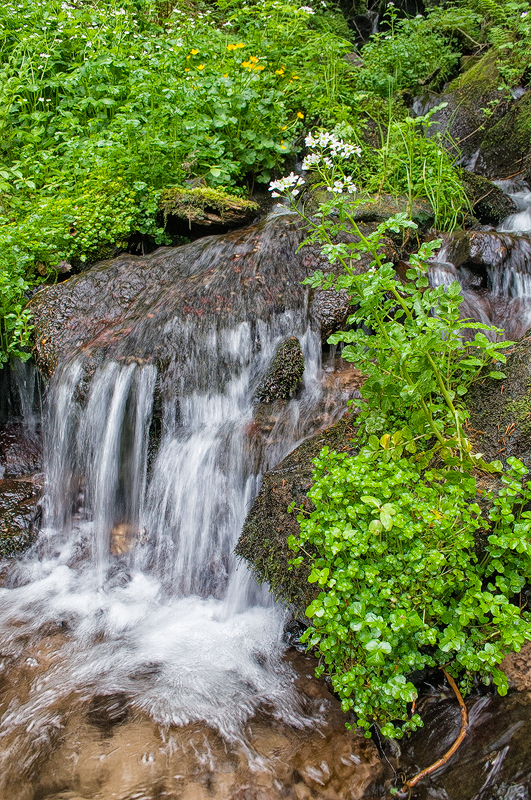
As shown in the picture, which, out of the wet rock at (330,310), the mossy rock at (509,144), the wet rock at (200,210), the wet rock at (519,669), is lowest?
the wet rock at (519,669)

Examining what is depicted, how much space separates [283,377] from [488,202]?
4.12 meters

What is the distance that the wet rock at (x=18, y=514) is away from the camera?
410 centimetres

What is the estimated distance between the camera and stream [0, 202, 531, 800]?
2.22 meters

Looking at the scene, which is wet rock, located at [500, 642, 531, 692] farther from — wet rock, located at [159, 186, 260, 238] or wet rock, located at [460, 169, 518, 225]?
wet rock, located at [460, 169, 518, 225]

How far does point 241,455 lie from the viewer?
3.77m

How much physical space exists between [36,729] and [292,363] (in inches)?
110

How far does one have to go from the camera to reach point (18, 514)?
14.1 ft

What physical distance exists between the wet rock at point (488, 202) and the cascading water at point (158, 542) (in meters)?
3.16

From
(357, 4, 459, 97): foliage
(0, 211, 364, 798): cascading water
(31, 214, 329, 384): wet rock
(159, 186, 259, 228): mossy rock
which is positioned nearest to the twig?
(0, 211, 364, 798): cascading water

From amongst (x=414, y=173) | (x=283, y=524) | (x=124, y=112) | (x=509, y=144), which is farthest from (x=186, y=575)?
(x=509, y=144)

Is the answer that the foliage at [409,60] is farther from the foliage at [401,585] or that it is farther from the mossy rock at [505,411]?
the foliage at [401,585]

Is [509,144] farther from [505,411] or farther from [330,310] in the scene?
[505,411]

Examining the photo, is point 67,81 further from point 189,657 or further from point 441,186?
point 189,657

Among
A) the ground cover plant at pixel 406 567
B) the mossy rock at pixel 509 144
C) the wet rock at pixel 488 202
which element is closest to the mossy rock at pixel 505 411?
the ground cover plant at pixel 406 567
